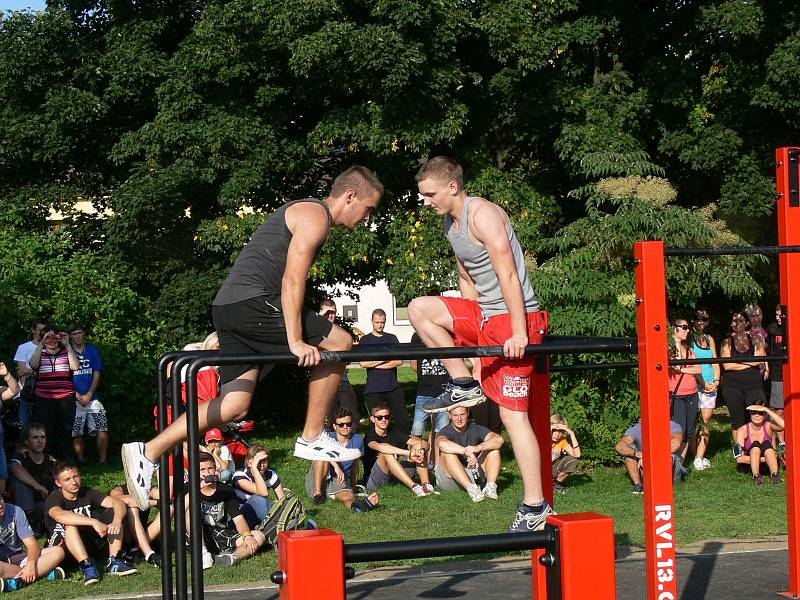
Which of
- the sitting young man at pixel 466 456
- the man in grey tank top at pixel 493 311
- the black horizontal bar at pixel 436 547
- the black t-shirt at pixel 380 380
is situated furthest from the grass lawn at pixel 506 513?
the black horizontal bar at pixel 436 547

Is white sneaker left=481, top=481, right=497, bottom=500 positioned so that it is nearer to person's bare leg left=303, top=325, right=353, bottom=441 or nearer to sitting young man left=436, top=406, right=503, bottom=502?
sitting young man left=436, top=406, right=503, bottom=502

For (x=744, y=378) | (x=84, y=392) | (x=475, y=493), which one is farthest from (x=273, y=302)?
(x=84, y=392)

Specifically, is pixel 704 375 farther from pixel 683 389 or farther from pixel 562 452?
pixel 562 452

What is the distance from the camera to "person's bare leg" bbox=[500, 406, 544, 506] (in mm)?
4801

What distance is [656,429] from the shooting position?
4.27 meters

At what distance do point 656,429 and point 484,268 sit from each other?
116 centimetres

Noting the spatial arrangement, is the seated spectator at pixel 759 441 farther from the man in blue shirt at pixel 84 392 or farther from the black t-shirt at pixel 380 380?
the man in blue shirt at pixel 84 392

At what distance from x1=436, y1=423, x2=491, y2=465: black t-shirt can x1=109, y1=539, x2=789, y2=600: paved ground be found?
2.75m

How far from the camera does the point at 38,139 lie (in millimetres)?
14578

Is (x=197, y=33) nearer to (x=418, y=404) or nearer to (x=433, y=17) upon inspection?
(x=433, y=17)

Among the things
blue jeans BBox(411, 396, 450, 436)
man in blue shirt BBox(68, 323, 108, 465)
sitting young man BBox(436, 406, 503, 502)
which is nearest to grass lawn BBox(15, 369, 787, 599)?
sitting young man BBox(436, 406, 503, 502)

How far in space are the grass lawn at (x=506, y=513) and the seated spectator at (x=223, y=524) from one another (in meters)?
0.13

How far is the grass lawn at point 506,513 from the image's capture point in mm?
6762

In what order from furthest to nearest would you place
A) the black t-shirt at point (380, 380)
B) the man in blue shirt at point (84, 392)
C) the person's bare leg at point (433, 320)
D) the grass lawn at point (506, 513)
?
the man in blue shirt at point (84, 392)
the black t-shirt at point (380, 380)
the grass lawn at point (506, 513)
the person's bare leg at point (433, 320)
